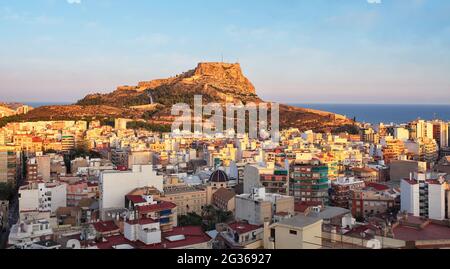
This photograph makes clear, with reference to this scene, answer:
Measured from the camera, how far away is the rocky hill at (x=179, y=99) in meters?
27.7

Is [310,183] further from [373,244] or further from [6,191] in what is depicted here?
[6,191]

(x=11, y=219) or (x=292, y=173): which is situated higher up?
(x=292, y=173)

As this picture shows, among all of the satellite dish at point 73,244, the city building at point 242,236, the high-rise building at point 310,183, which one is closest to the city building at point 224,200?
the high-rise building at point 310,183

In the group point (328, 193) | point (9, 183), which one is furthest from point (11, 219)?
point (328, 193)

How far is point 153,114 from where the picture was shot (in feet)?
93.0

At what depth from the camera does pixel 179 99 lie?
31281 millimetres

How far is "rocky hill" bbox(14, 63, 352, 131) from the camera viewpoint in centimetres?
2773

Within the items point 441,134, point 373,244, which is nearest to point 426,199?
point 373,244

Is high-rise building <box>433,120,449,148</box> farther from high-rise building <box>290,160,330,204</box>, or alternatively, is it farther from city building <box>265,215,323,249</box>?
city building <box>265,215,323,249</box>

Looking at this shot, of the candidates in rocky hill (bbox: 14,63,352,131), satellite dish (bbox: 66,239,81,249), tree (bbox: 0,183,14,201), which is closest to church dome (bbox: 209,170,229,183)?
tree (bbox: 0,183,14,201)
